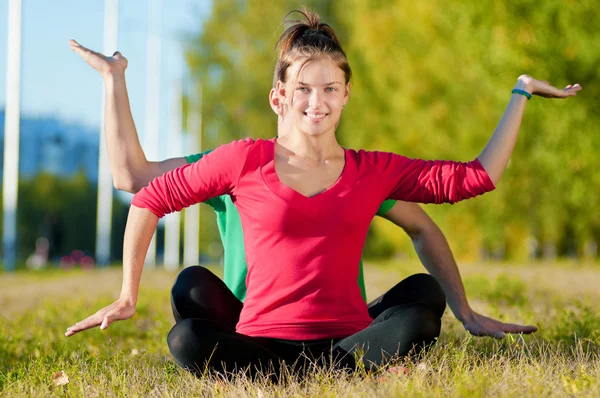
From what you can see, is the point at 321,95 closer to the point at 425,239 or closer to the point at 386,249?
the point at 425,239

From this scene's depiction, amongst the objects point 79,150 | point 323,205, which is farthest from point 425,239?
point 79,150

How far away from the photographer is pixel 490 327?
4.70 m

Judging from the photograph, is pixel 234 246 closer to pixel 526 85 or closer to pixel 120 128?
pixel 120 128

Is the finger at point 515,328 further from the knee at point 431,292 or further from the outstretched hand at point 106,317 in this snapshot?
the outstretched hand at point 106,317

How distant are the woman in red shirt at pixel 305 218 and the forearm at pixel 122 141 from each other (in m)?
0.52

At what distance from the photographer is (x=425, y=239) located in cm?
478

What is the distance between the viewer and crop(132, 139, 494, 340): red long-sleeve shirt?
389 centimetres

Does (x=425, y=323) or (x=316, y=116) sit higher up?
(x=316, y=116)

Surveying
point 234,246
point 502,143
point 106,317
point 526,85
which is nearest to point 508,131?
point 502,143

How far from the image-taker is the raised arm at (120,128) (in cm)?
437

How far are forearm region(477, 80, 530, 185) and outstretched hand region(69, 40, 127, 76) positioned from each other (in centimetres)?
167

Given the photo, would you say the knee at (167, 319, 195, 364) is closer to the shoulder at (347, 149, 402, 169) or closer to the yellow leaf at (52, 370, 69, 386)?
the yellow leaf at (52, 370, 69, 386)

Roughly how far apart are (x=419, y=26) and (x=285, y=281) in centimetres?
2073

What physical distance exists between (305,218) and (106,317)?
0.88 metres
